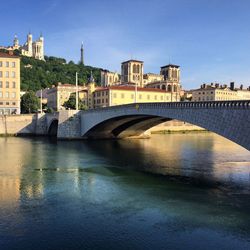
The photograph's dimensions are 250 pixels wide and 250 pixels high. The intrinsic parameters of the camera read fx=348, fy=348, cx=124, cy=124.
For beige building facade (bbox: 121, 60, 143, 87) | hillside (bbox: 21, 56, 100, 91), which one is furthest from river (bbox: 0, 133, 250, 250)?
beige building facade (bbox: 121, 60, 143, 87)

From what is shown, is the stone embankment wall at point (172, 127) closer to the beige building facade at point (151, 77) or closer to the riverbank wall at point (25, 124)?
the riverbank wall at point (25, 124)

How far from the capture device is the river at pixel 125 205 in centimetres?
1336

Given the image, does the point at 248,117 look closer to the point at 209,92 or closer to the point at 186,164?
the point at 186,164

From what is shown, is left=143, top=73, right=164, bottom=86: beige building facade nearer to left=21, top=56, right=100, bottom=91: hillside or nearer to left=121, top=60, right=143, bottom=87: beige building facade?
left=121, top=60, right=143, bottom=87: beige building facade

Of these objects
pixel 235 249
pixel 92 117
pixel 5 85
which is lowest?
pixel 235 249

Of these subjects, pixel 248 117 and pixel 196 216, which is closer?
pixel 196 216

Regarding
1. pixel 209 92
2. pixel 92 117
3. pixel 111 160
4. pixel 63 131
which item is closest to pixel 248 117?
pixel 111 160

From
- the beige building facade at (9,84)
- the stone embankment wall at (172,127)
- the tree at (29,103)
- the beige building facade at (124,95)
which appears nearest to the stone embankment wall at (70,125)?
the stone embankment wall at (172,127)

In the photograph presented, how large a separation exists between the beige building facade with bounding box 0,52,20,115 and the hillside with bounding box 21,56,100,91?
48535mm

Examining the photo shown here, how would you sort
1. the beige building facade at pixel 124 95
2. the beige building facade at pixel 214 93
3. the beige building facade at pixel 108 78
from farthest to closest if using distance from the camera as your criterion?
the beige building facade at pixel 108 78 < the beige building facade at pixel 214 93 < the beige building facade at pixel 124 95

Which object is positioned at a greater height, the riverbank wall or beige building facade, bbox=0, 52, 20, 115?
beige building facade, bbox=0, 52, 20, 115

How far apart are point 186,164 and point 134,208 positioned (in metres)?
14.1

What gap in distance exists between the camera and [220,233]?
13.9 meters

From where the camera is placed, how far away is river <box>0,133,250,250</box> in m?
13.4
